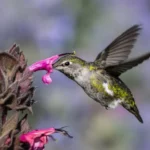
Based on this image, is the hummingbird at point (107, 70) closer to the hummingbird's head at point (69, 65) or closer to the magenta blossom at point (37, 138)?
the hummingbird's head at point (69, 65)

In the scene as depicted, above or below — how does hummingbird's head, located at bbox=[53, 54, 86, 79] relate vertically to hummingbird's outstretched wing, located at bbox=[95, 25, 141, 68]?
below

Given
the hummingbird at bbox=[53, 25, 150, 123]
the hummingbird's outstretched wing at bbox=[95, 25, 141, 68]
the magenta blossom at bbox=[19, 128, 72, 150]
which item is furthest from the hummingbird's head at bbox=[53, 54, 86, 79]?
the magenta blossom at bbox=[19, 128, 72, 150]

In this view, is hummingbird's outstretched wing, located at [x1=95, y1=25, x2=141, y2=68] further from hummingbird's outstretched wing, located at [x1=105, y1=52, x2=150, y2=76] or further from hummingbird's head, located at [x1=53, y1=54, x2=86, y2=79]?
hummingbird's head, located at [x1=53, y1=54, x2=86, y2=79]

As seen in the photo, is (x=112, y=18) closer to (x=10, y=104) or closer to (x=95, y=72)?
(x=95, y=72)

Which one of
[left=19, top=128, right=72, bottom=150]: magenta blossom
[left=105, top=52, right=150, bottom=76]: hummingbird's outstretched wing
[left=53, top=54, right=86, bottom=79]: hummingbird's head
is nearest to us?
[left=19, top=128, right=72, bottom=150]: magenta blossom

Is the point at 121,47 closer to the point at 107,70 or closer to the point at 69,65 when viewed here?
the point at 107,70

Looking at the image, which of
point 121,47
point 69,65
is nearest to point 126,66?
point 121,47
